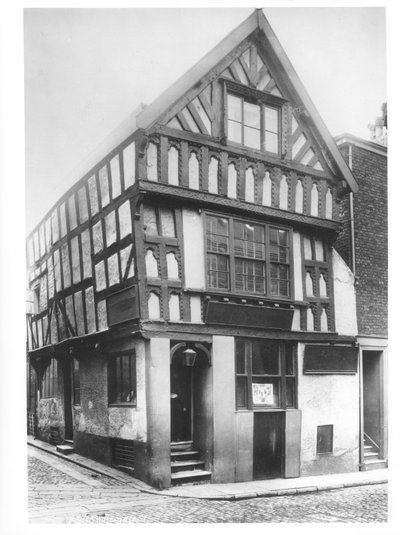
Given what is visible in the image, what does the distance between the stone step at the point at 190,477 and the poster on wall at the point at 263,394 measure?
5.04 feet

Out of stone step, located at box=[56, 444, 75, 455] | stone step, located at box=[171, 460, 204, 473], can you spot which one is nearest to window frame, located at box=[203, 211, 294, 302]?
stone step, located at box=[171, 460, 204, 473]

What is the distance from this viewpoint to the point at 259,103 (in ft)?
36.7

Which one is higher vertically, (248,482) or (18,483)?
(18,483)

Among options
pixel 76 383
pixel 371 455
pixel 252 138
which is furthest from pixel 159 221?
pixel 371 455

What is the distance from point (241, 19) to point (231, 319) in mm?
4706

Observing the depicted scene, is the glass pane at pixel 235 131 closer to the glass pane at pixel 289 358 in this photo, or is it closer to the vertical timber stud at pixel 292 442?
the glass pane at pixel 289 358

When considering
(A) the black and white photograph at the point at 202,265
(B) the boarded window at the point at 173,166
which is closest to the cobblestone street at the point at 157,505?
(A) the black and white photograph at the point at 202,265

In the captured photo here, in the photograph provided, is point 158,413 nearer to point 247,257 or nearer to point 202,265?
point 202,265

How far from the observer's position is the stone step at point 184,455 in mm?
10445

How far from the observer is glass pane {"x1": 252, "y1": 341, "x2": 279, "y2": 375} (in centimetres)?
1124

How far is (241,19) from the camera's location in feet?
28.7

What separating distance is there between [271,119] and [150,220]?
292 cm

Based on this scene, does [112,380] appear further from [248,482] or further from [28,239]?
[28,239]
